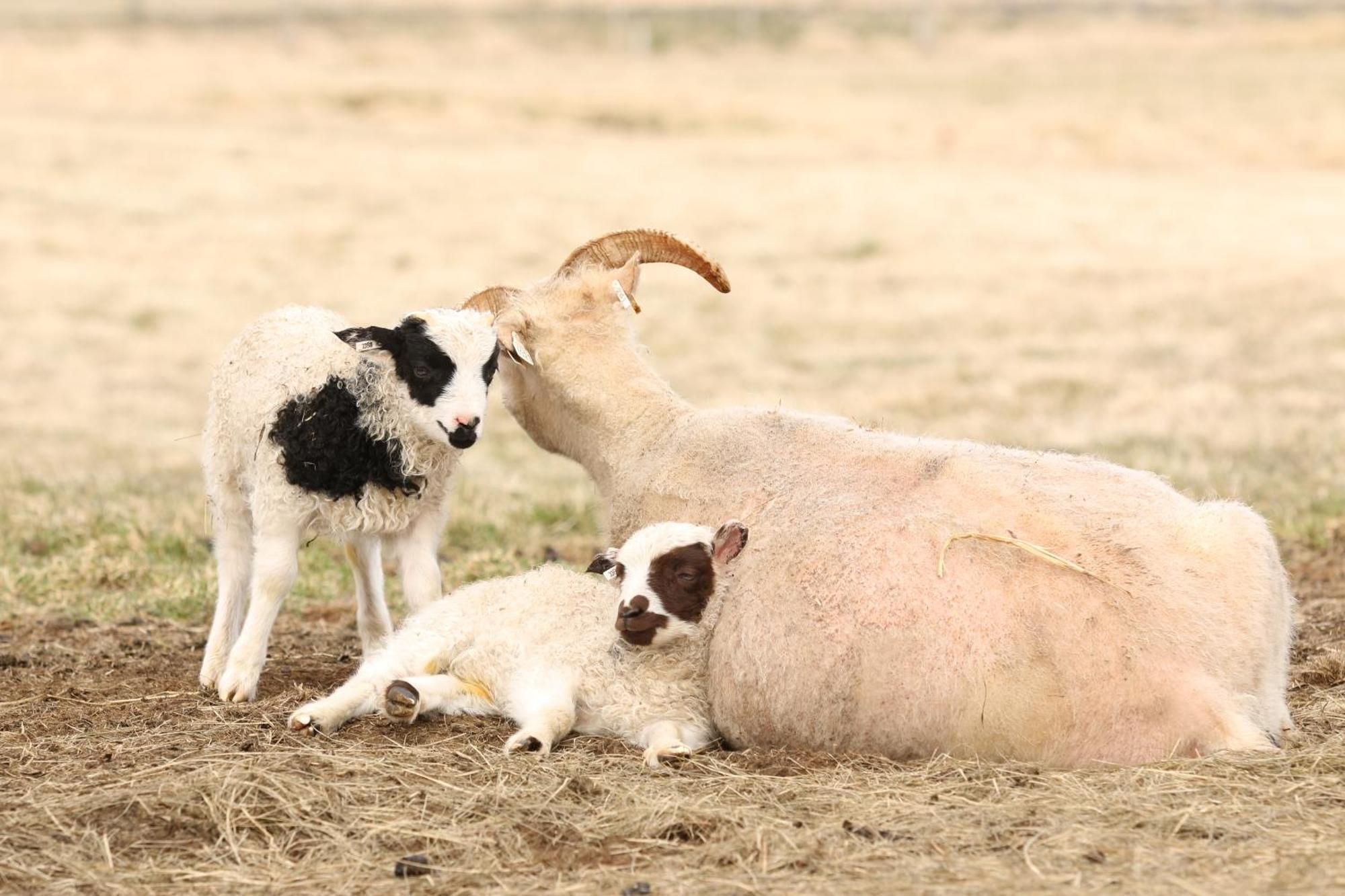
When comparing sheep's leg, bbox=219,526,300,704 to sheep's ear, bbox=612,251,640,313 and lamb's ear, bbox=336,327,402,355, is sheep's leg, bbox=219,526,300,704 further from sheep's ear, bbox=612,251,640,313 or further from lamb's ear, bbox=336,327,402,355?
sheep's ear, bbox=612,251,640,313

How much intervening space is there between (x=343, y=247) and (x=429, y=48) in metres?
26.1

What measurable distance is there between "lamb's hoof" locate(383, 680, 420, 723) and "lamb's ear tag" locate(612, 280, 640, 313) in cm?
230

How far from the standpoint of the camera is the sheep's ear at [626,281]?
7.80 meters

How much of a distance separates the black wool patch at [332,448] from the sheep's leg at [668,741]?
173 centimetres

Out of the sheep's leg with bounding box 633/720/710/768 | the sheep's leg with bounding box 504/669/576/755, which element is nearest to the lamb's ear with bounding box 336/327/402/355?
the sheep's leg with bounding box 504/669/576/755

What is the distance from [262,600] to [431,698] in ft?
3.43

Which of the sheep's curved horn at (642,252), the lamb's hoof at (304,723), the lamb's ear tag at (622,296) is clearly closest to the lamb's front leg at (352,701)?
the lamb's hoof at (304,723)

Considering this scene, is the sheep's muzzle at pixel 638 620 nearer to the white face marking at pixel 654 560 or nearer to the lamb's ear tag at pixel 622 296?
the white face marking at pixel 654 560

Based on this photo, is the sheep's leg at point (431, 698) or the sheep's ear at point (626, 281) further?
the sheep's ear at point (626, 281)

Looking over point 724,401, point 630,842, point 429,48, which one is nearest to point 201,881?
point 630,842

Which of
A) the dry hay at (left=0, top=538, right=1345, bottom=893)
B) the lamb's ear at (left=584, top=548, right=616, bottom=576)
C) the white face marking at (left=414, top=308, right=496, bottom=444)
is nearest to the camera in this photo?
the dry hay at (left=0, top=538, right=1345, bottom=893)

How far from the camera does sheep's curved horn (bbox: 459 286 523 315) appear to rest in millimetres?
7918

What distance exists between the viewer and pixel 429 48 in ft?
174

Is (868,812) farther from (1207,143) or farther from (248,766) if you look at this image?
(1207,143)
